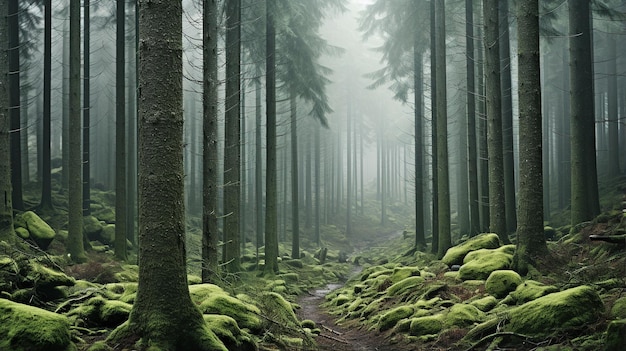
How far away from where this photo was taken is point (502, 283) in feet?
26.6

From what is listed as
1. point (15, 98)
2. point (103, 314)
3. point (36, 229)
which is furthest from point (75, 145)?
point (103, 314)

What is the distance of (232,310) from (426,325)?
124 inches

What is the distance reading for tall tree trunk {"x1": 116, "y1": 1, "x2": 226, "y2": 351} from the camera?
455cm

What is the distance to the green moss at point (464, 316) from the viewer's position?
7191 millimetres

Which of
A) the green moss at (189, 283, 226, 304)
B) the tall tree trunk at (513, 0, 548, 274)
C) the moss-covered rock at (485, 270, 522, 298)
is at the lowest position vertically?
the moss-covered rock at (485, 270, 522, 298)

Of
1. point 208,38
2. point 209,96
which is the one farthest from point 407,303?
point 208,38

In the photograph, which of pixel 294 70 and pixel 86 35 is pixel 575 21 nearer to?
pixel 294 70

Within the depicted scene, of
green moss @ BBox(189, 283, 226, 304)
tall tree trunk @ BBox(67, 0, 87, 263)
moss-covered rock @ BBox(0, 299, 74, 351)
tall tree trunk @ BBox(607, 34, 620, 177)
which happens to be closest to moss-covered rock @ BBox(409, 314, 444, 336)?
green moss @ BBox(189, 283, 226, 304)

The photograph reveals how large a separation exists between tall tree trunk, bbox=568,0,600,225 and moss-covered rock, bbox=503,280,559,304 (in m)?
5.37

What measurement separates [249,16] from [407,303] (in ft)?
36.4

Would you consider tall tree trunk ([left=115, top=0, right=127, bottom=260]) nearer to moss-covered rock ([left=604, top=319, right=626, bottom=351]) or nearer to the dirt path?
the dirt path

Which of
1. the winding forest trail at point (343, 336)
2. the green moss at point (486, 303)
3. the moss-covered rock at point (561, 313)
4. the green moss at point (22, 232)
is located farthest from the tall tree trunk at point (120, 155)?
the moss-covered rock at point (561, 313)

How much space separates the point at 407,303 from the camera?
959 cm

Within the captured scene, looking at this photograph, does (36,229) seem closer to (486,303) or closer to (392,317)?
(392,317)
